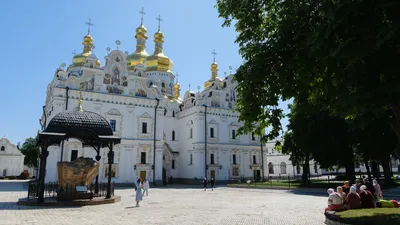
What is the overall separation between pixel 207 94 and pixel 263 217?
3357 cm

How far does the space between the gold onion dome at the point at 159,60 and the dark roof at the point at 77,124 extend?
3491cm

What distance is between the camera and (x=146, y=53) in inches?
2185

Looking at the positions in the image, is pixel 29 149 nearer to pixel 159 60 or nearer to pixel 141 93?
pixel 159 60

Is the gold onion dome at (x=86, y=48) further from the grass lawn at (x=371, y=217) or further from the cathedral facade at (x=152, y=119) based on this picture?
the grass lawn at (x=371, y=217)

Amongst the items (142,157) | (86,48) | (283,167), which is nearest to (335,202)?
(142,157)

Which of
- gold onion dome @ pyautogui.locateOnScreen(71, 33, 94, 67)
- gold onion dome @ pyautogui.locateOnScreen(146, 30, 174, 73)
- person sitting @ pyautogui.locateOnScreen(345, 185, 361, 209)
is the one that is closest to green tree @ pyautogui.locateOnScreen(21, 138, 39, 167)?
gold onion dome @ pyautogui.locateOnScreen(71, 33, 94, 67)

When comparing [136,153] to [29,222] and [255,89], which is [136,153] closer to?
[29,222]

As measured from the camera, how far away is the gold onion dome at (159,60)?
53375mm

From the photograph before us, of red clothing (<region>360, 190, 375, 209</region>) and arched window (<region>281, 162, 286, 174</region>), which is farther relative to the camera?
arched window (<region>281, 162, 286, 174</region>)

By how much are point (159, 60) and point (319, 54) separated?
157ft

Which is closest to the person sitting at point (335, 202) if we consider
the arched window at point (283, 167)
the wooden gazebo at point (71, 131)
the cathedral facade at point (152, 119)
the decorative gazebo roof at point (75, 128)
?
the wooden gazebo at point (71, 131)

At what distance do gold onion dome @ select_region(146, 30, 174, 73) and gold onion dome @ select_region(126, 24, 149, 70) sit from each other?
1.37 m

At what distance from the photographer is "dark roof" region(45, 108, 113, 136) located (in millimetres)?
17609

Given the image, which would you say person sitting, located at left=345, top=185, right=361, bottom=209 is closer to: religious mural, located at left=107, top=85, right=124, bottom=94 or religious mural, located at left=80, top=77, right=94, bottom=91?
religious mural, located at left=80, top=77, right=94, bottom=91
